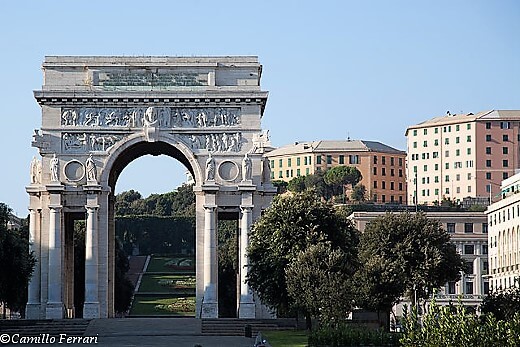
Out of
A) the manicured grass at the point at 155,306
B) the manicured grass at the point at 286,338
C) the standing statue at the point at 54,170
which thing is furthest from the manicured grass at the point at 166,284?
the manicured grass at the point at 286,338

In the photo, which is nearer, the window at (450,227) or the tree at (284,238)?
the tree at (284,238)

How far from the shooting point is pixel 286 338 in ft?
227

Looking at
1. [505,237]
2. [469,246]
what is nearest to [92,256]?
[505,237]

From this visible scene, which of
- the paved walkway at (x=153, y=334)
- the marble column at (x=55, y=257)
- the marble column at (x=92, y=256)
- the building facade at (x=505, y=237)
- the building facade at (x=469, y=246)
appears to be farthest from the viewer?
the building facade at (x=469, y=246)

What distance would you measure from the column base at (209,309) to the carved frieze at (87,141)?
41.7 feet

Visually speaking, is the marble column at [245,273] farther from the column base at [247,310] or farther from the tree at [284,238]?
the tree at [284,238]

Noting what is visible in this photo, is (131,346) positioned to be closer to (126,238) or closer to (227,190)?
(227,190)

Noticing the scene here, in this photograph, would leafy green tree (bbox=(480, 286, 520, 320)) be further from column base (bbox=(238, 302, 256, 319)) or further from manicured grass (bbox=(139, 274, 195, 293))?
manicured grass (bbox=(139, 274, 195, 293))

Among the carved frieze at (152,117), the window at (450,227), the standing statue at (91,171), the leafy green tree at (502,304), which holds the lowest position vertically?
the leafy green tree at (502,304)

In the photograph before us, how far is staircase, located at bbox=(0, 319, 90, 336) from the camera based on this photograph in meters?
74.5

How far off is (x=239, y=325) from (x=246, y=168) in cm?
1173

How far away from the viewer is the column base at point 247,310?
270 ft

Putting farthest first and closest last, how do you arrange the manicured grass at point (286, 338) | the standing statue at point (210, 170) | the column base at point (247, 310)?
the standing statue at point (210, 170) → the column base at point (247, 310) → the manicured grass at point (286, 338)

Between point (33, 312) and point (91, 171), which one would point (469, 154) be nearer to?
point (91, 171)
